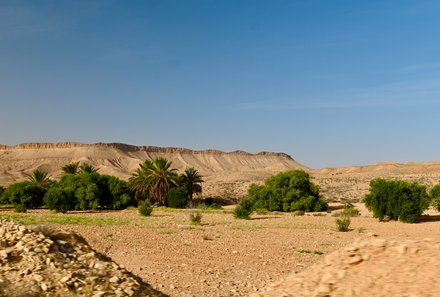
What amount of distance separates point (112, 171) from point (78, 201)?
84.0m

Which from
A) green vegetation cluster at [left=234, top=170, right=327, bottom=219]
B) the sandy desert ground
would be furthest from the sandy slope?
the sandy desert ground

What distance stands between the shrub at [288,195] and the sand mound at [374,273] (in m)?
35.5

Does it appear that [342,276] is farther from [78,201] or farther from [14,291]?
[78,201]

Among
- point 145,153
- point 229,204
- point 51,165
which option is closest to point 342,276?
point 229,204

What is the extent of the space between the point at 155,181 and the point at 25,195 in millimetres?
13892

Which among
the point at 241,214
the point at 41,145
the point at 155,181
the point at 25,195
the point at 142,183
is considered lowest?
the point at 241,214

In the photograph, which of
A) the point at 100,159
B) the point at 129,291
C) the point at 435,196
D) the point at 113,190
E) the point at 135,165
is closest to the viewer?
the point at 129,291

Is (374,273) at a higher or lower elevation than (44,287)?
higher

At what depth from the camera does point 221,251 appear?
61.5 ft

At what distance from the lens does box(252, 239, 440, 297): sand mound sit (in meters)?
7.69

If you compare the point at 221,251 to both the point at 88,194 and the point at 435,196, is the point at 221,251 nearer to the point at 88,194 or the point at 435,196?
the point at 435,196

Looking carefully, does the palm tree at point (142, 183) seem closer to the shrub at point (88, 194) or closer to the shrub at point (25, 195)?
the shrub at point (88, 194)

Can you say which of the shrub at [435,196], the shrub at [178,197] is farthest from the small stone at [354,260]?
the shrub at [178,197]

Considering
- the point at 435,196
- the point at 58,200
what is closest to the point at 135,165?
the point at 58,200
